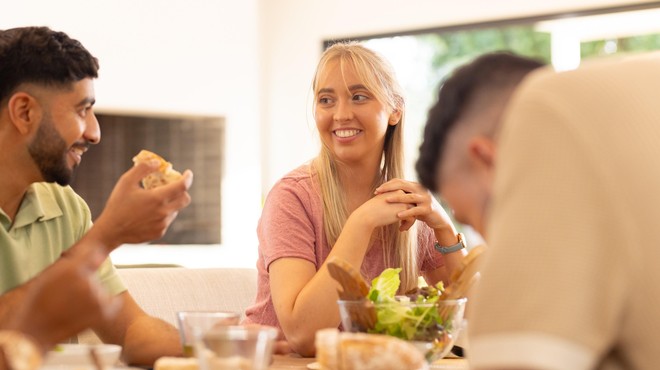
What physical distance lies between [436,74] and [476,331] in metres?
6.26

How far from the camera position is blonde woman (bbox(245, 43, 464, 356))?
223 cm

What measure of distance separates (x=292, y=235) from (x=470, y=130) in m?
1.36

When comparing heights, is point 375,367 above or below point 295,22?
below

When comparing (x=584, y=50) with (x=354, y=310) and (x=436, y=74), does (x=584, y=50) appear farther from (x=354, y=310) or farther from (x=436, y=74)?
(x=354, y=310)

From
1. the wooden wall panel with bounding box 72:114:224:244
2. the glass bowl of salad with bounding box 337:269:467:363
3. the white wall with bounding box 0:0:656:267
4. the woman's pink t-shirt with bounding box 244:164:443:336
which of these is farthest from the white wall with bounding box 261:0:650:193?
the glass bowl of salad with bounding box 337:269:467:363

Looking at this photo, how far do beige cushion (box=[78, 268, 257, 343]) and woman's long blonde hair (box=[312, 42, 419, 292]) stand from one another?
36 cm

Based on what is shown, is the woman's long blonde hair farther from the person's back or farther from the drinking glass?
the person's back

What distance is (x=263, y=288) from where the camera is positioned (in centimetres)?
250

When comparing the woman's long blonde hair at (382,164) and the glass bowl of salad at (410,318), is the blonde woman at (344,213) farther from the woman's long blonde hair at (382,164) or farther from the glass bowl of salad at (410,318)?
the glass bowl of salad at (410,318)

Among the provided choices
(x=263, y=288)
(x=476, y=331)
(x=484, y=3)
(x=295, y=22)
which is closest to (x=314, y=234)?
(x=263, y=288)

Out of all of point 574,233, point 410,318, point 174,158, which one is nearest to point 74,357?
point 410,318

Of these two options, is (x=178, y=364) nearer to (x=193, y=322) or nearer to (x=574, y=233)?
(x=193, y=322)

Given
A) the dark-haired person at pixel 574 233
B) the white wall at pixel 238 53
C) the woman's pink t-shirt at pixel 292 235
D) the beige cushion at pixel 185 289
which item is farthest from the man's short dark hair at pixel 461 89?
the white wall at pixel 238 53

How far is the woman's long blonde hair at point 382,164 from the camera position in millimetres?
2484
